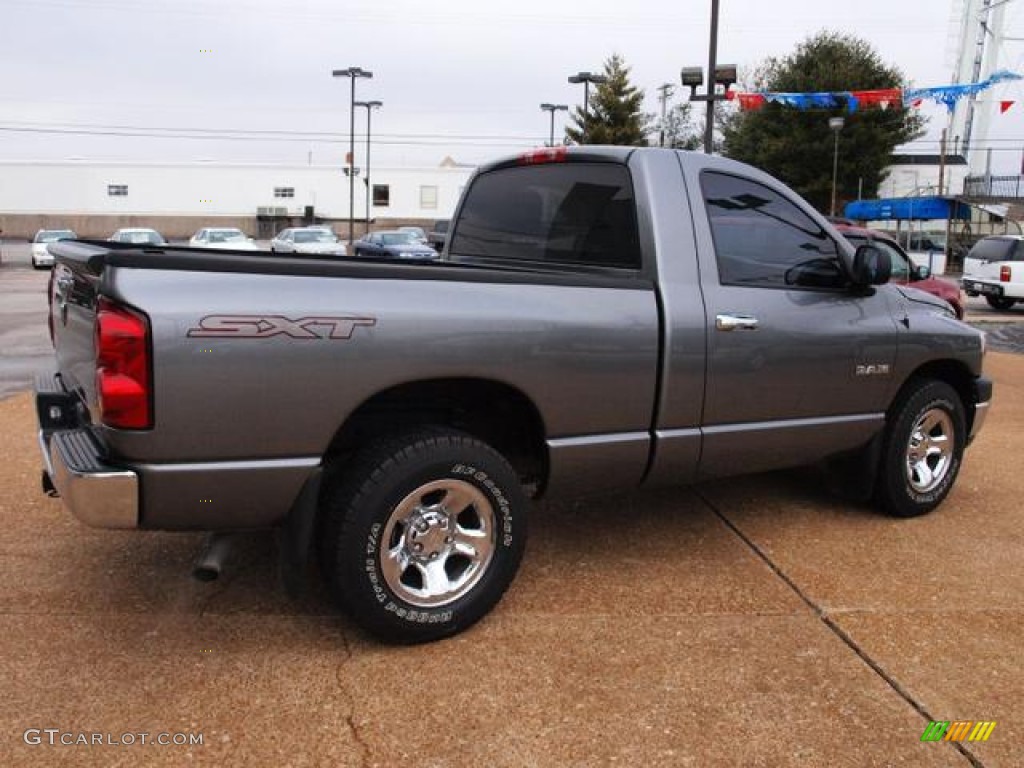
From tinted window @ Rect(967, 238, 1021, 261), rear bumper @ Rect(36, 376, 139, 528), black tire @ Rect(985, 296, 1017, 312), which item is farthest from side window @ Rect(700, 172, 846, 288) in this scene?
black tire @ Rect(985, 296, 1017, 312)

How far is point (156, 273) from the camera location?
108 inches

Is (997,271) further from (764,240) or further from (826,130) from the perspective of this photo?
(826,130)

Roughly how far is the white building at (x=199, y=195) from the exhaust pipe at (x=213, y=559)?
2607 inches

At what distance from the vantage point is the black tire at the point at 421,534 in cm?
311

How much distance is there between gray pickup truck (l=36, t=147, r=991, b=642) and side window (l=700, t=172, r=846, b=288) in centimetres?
1

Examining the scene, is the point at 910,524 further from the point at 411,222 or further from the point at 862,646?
the point at 411,222

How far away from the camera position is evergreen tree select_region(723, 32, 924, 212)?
144ft

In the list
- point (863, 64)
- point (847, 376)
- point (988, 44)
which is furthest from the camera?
point (988, 44)

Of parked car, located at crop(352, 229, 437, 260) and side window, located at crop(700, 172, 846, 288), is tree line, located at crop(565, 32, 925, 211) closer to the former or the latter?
parked car, located at crop(352, 229, 437, 260)

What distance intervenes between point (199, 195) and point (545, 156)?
70324 mm

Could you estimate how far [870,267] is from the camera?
13.9 feet

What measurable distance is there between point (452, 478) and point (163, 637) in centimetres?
125

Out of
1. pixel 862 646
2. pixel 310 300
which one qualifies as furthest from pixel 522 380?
pixel 862 646

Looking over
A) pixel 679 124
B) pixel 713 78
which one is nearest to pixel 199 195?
pixel 679 124
